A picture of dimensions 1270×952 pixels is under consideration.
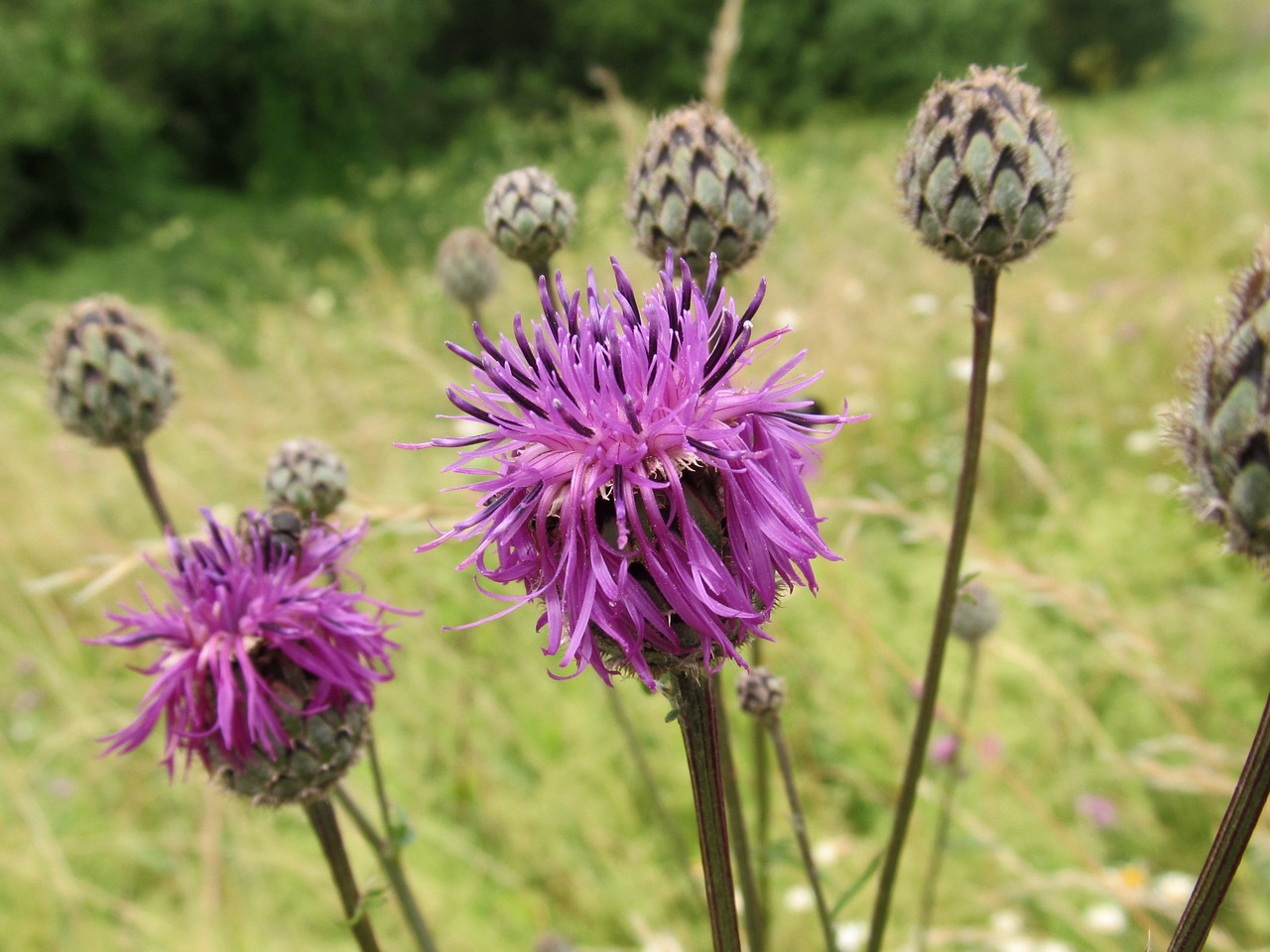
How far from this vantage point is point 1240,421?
92 cm

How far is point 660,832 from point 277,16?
23125 millimetres

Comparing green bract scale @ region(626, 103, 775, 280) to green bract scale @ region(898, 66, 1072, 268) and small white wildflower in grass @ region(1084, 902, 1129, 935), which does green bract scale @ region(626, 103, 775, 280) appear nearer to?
green bract scale @ region(898, 66, 1072, 268)

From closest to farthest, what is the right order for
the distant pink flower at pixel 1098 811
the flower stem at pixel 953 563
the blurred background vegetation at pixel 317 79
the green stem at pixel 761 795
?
the flower stem at pixel 953 563, the green stem at pixel 761 795, the distant pink flower at pixel 1098 811, the blurred background vegetation at pixel 317 79

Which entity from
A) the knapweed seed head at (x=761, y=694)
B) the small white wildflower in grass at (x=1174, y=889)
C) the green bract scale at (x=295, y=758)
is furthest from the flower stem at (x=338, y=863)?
the small white wildflower in grass at (x=1174, y=889)

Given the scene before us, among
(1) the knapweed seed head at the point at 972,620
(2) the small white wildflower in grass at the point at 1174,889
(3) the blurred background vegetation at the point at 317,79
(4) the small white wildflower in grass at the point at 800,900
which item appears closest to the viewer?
(1) the knapweed seed head at the point at 972,620

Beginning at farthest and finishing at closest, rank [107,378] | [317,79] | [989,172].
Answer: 1. [317,79]
2. [107,378]
3. [989,172]

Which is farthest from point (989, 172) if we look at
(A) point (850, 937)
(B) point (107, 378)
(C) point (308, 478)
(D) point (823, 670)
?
(D) point (823, 670)

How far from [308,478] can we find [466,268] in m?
1.24

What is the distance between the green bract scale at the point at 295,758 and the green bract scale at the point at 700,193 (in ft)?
3.54

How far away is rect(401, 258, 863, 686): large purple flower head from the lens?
106 cm

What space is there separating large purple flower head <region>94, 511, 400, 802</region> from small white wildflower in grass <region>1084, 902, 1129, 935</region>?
277 cm

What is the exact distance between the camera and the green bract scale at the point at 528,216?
1925 millimetres

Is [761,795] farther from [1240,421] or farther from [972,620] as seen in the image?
[1240,421]

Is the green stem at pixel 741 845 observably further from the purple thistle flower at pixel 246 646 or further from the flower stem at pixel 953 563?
the purple thistle flower at pixel 246 646
